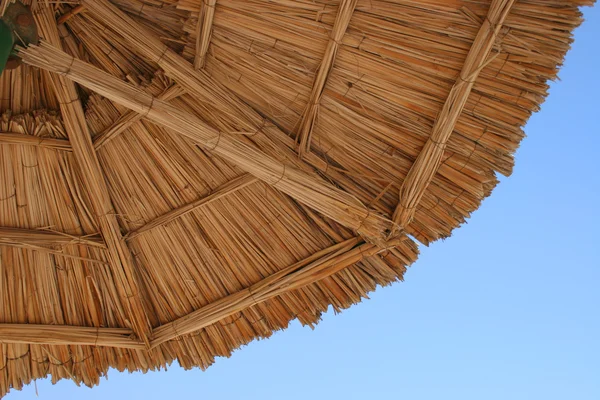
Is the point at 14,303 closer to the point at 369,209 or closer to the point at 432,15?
the point at 369,209

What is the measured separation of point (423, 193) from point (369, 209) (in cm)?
28

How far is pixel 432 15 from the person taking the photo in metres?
2.76

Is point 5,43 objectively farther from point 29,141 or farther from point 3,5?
point 29,141

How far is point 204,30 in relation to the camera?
3.07m

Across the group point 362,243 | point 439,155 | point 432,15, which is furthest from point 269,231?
point 432,15

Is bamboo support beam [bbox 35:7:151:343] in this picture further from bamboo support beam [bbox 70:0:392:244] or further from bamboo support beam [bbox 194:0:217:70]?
bamboo support beam [bbox 194:0:217:70]

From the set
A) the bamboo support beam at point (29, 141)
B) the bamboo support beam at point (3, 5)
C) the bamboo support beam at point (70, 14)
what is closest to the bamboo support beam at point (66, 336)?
the bamboo support beam at point (29, 141)

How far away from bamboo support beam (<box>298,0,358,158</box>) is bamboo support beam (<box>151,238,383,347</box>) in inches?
22.4

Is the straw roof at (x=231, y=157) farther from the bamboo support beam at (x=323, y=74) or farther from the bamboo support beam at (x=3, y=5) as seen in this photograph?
the bamboo support beam at (x=3, y=5)

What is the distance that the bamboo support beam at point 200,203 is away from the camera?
11.5ft

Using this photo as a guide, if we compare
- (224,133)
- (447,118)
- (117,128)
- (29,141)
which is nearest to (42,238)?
(29,141)

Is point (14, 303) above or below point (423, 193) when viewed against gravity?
above

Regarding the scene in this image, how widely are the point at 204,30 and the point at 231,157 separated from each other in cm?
63

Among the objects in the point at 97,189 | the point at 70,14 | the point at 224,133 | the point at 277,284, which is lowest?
the point at 277,284
